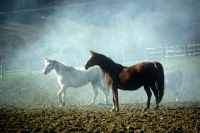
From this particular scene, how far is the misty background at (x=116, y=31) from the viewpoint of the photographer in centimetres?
3341

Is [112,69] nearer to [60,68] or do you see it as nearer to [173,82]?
[60,68]

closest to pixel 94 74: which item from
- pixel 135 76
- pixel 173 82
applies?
pixel 135 76

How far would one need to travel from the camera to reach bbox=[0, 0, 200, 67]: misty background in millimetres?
33409

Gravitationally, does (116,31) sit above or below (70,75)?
above

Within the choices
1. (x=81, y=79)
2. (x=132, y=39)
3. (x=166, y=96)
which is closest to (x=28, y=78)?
(x=81, y=79)

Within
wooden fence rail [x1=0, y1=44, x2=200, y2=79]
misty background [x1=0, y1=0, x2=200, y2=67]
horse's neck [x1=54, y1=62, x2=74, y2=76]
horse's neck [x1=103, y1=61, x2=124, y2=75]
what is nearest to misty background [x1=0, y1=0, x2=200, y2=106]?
misty background [x1=0, y1=0, x2=200, y2=67]

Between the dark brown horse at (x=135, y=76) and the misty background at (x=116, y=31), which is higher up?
the misty background at (x=116, y=31)

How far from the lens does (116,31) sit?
36.0 m

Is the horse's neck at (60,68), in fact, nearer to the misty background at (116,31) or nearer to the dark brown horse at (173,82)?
the dark brown horse at (173,82)

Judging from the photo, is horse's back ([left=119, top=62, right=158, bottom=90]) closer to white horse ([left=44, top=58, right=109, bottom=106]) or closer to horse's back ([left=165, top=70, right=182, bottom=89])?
white horse ([left=44, top=58, right=109, bottom=106])

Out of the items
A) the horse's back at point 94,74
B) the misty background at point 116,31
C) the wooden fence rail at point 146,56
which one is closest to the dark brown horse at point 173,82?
the horse's back at point 94,74

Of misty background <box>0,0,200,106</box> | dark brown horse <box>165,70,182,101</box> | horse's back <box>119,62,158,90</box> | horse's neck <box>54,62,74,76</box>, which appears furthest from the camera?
misty background <box>0,0,200,106</box>

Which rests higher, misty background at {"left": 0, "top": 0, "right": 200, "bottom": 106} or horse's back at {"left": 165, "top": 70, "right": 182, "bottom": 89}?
misty background at {"left": 0, "top": 0, "right": 200, "bottom": 106}

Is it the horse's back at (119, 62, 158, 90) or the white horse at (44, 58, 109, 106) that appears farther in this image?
the white horse at (44, 58, 109, 106)
